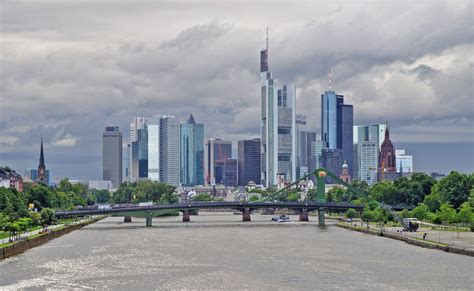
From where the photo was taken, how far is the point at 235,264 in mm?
74000

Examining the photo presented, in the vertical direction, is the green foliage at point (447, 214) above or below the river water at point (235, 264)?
above

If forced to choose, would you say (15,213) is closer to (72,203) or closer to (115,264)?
(115,264)

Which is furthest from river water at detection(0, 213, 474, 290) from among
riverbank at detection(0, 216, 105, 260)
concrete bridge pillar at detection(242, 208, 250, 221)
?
concrete bridge pillar at detection(242, 208, 250, 221)

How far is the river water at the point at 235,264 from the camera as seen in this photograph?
204 feet

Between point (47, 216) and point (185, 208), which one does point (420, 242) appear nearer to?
point (47, 216)

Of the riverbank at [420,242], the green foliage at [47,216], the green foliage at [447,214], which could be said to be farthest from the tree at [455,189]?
the green foliage at [47,216]

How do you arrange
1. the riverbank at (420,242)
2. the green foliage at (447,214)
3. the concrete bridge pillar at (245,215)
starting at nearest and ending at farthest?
the riverbank at (420,242) → the green foliage at (447,214) → the concrete bridge pillar at (245,215)

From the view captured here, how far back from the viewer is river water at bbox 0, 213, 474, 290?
62169 millimetres

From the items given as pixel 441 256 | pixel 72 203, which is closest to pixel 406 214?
pixel 441 256

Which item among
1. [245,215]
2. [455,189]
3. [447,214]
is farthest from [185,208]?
[447,214]

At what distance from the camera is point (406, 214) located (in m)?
126

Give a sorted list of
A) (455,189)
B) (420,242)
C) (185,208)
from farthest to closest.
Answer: (185,208)
(455,189)
(420,242)

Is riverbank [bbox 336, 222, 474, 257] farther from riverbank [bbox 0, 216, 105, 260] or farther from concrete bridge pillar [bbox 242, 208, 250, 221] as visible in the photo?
concrete bridge pillar [bbox 242, 208, 250, 221]

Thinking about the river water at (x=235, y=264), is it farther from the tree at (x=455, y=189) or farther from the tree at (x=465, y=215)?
the tree at (x=455, y=189)
